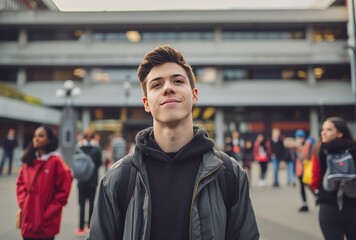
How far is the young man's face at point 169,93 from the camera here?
5.13ft

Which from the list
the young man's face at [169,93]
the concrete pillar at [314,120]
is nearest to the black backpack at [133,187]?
the young man's face at [169,93]

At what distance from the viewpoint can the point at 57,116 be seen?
25.2 metres

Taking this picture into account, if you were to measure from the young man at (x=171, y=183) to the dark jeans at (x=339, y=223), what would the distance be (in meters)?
2.18

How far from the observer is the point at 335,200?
11.1 feet

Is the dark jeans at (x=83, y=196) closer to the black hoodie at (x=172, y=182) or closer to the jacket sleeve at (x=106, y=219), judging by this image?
→ the jacket sleeve at (x=106, y=219)

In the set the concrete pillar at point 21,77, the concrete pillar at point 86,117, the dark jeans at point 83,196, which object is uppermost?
the concrete pillar at point 21,77

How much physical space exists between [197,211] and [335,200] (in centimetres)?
251

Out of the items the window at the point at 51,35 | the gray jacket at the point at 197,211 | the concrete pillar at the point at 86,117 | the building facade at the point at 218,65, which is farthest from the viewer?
the concrete pillar at the point at 86,117

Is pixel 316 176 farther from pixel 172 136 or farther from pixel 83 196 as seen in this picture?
pixel 83 196

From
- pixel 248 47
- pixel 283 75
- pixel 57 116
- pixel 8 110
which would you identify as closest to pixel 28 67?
pixel 57 116

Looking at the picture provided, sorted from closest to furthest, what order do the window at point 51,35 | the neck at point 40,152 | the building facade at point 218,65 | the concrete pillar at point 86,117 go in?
the neck at point 40,152, the building facade at point 218,65, the window at point 51,35, the concrete pillar at point 86,117

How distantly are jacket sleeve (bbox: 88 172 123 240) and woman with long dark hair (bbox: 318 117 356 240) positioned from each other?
2635mm

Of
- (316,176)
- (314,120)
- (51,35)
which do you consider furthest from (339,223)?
(51,35)

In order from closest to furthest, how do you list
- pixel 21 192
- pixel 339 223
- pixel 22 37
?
1. pixel 339 223
2. pixel 21 192
3. pixel 22 37
